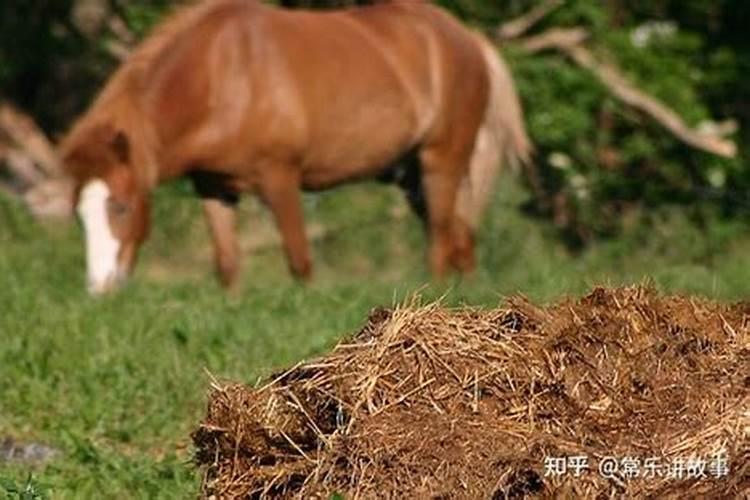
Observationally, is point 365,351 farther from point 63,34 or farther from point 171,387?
point 63,34

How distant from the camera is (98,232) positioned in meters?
11.8

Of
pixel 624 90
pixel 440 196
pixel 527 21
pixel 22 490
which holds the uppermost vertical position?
pixel 22 490

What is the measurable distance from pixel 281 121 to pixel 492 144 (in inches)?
83.1

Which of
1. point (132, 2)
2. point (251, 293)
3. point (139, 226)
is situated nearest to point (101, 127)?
point (139, 226)

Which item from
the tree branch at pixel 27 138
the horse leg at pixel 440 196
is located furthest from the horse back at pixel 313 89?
the tree branch at pixel 27 138

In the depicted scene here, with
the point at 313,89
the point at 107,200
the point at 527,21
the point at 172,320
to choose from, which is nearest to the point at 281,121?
the point at 313,89

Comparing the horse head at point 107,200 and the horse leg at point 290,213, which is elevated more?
the horse head at point 107,200

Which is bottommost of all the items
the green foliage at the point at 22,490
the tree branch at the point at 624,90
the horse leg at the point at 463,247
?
the tree branch at the point at 624,90

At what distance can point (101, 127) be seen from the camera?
11.9 meters

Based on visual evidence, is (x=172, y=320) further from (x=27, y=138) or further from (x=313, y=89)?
(x=27, y=138)

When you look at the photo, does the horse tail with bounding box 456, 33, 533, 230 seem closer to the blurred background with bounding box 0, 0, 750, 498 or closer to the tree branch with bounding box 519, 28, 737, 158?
the blurred background with bounding box 0, 0, 750, 498

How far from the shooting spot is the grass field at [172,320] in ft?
22.0

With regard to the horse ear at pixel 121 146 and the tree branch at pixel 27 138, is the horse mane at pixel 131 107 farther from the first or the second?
the tree branch at pixel 27 138

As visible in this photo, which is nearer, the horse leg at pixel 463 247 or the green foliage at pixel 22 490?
the green foliage at pixel 22 490
